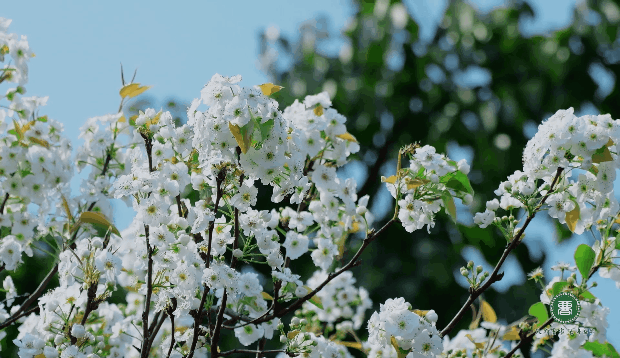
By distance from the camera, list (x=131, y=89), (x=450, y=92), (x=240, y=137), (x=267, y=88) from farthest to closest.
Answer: (x=450, y=92), (x=131, y=89), (x=267, y=88), (x=240, y=137)

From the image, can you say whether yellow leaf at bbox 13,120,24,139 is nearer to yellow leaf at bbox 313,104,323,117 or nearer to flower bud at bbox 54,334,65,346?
flower bud at bbox 54,334,65,346

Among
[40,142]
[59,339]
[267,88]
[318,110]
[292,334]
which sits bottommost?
[59,339]

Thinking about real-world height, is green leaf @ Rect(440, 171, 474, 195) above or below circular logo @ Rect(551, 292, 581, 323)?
above

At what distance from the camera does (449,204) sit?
1.70 meters

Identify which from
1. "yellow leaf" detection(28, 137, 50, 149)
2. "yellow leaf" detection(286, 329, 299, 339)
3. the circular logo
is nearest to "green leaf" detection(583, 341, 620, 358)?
the circular logo

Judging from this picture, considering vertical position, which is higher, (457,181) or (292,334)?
(457,181)

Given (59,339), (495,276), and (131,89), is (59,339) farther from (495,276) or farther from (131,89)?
(495,276)

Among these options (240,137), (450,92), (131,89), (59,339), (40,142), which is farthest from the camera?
(450,92)

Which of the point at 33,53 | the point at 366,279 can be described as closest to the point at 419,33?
the point at 366,279

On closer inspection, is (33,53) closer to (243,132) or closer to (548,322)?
(243,132)

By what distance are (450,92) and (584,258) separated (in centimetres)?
637

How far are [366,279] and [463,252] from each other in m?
1.35

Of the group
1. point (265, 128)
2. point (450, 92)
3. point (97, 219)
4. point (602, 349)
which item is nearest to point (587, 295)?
point (602, 349)

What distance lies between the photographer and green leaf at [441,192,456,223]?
5.56 feet
